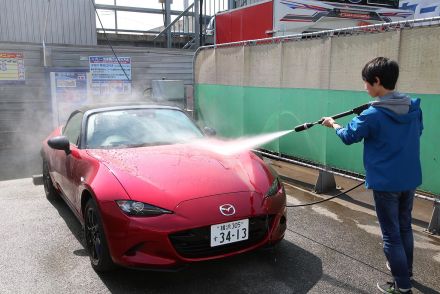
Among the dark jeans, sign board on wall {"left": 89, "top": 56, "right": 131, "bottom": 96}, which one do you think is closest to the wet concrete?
the dark jeans

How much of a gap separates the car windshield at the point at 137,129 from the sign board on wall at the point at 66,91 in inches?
223

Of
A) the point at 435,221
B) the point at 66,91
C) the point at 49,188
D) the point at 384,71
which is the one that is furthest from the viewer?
the point at 66,91

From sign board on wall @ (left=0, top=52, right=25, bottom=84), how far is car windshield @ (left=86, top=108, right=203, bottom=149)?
6.37 m

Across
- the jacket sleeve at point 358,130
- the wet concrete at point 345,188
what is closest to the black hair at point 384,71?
the jacket sleeve at point 358,130

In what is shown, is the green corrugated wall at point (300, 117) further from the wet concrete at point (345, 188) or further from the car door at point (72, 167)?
the car door at point (72, 167)

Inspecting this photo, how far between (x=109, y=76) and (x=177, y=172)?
7.65 m

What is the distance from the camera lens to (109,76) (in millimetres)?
10570

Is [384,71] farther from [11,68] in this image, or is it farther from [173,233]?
[11,68]

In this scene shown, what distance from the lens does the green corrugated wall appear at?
4805 millimetres

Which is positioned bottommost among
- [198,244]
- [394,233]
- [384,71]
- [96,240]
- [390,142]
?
[96,240]

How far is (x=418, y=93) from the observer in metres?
4.89

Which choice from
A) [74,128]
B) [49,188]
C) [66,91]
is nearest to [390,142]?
[74,128]

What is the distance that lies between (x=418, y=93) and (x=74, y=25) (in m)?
10.6

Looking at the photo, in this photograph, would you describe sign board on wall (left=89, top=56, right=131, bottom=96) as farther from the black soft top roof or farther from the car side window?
the black soft top roof
